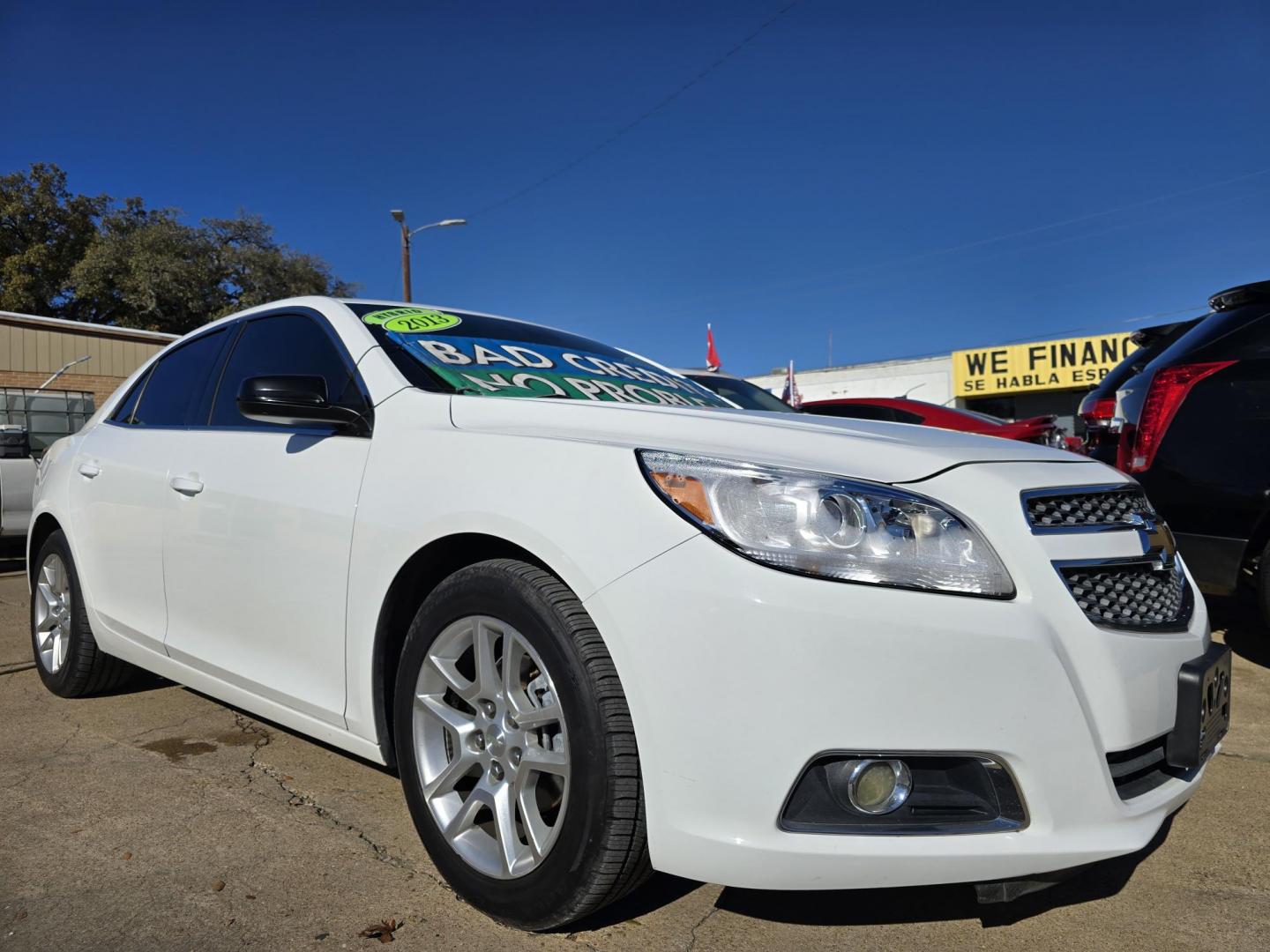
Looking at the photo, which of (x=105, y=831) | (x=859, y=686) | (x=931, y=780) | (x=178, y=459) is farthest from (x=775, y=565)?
(x=178, y=459)

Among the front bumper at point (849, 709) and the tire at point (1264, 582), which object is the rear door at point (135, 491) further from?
the tire at point (1264, 582)

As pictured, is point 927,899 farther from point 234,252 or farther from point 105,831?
point 234,252

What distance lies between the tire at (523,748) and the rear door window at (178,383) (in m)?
1.72

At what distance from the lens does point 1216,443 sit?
3605mm

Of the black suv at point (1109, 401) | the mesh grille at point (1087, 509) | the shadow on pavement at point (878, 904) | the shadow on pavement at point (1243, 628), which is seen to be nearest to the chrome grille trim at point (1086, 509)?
the mesh grille at point (1087, 509)

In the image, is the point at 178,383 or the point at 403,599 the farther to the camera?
the point at 178,383

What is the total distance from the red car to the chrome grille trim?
4.08 metres

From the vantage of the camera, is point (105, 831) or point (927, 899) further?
point (105, 831)

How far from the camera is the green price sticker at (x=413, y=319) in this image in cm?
284

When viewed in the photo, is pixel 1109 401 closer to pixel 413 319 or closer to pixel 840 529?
pixel 413 319

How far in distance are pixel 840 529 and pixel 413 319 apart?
5.82 feet

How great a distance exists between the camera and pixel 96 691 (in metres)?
3.78

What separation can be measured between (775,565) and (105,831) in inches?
80.8

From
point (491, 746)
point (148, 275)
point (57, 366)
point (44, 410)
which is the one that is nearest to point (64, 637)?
point (491, 746)
